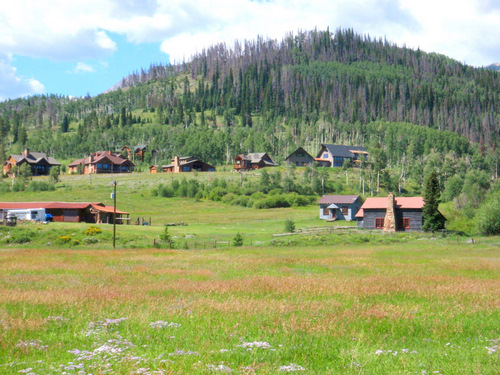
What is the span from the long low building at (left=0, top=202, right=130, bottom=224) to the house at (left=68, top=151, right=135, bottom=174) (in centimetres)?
7918

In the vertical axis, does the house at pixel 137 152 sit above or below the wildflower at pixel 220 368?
above

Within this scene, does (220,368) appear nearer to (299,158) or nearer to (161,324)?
(161,324)

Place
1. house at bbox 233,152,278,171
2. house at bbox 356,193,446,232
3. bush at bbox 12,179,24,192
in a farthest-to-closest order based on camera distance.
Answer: house at bbox 233,152,278,171 < bush at bbox 12,179,24,192 < house at bbox 356,193,446,232

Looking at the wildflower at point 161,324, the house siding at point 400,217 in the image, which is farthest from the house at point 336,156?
the wildflower at point 161,324

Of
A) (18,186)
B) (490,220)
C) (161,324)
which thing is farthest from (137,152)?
(161,324)

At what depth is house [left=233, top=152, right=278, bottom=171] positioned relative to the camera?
160 m

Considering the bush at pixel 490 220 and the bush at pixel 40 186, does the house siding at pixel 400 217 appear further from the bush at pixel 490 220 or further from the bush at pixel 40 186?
the bush at pixel 40 186

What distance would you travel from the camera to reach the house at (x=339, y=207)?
84938 mm

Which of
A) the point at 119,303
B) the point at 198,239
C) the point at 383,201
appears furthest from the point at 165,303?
the point at 383,201

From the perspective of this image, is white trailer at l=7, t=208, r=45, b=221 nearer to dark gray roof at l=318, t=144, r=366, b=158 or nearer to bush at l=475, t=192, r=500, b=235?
bush at l=475, t=192, r=500, b=235

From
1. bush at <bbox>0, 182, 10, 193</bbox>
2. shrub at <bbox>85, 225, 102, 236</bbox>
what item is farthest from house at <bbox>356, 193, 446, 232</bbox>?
bush at <bbox>0, 182, 10, 193</bbox>

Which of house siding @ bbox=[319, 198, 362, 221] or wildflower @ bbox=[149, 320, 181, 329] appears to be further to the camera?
house siding @ bbox=[319, 198, 362, 221]

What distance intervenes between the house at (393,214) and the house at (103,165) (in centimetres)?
→ 10729

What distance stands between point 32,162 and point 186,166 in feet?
173
